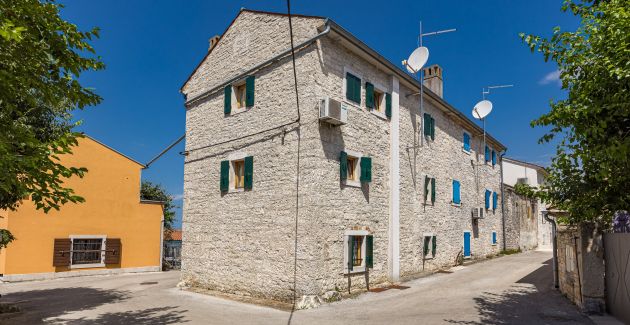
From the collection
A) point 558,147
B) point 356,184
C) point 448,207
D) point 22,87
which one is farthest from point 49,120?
point 448,207

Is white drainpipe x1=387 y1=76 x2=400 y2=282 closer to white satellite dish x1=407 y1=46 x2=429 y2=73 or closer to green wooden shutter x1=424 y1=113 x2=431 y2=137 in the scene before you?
white satellite dish x1=407 y1=46 x2=429 y2=73

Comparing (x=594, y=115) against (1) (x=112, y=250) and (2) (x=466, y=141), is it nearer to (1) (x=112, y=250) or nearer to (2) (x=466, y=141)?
(2) (x=466, y=141)

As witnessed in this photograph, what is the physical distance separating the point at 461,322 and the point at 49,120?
40.2ft

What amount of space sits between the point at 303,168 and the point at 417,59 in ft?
22.4

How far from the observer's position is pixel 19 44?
7262 millimetres

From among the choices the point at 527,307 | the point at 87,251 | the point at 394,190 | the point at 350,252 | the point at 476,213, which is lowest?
the point at 527,307

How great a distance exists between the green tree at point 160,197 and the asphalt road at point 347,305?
9672mm

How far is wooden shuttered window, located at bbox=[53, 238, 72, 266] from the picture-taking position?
18719mm

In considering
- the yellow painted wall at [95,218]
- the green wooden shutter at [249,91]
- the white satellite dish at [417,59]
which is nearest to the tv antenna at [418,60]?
the white satellite dish at [417,59]

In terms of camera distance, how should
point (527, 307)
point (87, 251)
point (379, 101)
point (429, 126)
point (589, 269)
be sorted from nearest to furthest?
1. point (589, 269)
2. point (527, 307)
3. point (379, 101)
4. point (429, 126)
5. point (87, 251)

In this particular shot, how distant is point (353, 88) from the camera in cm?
1328

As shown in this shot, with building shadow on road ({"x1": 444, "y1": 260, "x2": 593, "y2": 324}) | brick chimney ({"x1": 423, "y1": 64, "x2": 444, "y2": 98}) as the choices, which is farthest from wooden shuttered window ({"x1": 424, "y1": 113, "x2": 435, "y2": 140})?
building shadow on road ({"x1": 444, "y1": 260, "x2": 593, "y2": 324})

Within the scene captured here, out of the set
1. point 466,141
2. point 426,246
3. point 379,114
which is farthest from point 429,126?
point 466,141

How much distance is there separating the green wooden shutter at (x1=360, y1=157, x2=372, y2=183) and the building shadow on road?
179 inches
